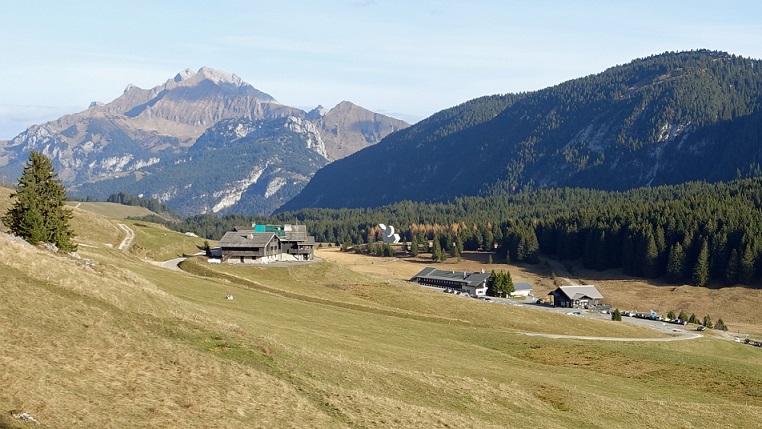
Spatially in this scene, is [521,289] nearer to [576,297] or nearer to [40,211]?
[576,297]

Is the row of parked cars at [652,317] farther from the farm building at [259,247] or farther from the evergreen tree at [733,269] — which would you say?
the farm building at [259,247]

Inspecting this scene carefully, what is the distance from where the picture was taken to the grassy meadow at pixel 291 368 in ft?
95.0

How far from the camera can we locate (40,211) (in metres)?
70.0

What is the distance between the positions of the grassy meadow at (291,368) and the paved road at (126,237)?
1985 inches

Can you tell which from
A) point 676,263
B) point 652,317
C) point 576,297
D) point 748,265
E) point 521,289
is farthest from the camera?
point 676,263

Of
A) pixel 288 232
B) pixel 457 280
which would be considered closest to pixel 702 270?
pixel 457 280

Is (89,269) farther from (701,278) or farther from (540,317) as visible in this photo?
(701,278)

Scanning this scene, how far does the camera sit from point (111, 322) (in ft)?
124

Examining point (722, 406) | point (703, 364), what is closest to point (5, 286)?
point (722, 406)

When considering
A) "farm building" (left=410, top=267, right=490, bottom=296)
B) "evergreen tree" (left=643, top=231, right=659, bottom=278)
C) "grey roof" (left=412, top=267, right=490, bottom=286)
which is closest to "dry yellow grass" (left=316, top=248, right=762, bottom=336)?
"evergreen tree" (left=643, top=231, right=659, bottom=278)

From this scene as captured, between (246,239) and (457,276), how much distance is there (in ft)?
211

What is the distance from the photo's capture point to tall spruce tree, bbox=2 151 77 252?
66.6 metres

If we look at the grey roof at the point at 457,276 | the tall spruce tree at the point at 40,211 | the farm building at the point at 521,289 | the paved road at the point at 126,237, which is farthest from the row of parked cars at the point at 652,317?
the tall spruce tree at the point at 40,211

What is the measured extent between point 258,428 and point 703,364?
50223 mm
